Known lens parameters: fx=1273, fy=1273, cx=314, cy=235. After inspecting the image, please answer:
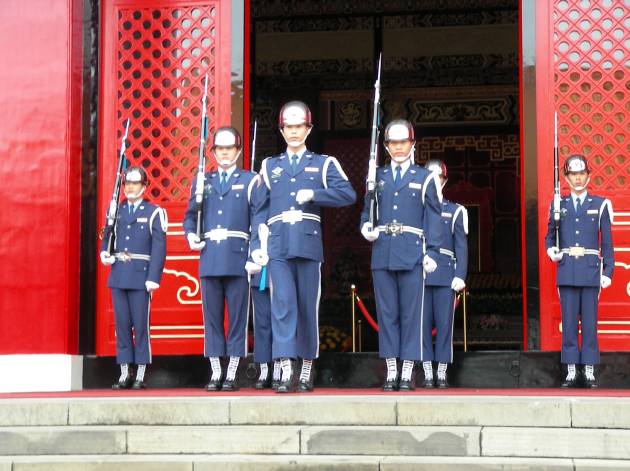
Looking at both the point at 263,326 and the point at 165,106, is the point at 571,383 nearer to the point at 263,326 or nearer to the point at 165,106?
the point at 263,326

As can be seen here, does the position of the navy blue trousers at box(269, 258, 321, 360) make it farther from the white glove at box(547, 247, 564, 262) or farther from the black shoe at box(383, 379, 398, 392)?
the white glove at box(547, 247, 564, 262)

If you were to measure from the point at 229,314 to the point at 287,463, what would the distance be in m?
2.43

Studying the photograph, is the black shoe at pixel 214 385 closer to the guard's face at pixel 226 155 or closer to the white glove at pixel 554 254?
the guard's face at pixel 226 155

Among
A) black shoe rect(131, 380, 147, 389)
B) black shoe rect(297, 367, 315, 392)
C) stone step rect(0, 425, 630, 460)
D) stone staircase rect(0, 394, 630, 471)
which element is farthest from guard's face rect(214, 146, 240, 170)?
stone step rect(0, 425, 630, 460)

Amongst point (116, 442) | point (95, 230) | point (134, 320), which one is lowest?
point (116, 442)

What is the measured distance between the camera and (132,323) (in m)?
9.34

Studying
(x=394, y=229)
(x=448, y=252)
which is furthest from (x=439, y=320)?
(x=394, y=229)

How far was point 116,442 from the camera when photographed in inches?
275

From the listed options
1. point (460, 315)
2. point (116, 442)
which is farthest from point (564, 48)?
point (460, 315)

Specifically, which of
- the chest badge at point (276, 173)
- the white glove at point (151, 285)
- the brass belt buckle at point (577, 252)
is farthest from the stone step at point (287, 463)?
the brass belt buckle at point (577, 252)

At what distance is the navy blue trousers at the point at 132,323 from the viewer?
30.4ft

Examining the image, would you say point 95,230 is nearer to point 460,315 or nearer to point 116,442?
point 116,442

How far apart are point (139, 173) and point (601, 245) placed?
3.38 meters

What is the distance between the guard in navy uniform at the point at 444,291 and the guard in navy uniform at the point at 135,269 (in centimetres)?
199
